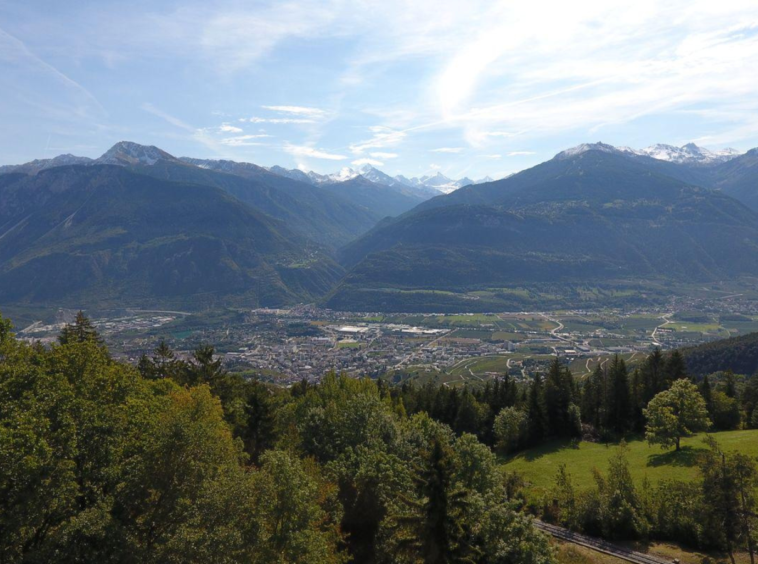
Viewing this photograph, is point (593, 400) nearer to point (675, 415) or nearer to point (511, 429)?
point (511, 429)

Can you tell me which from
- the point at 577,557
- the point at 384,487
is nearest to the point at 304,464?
the point at 384,487

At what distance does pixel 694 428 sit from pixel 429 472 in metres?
44.8

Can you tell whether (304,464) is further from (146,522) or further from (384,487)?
(146,522)

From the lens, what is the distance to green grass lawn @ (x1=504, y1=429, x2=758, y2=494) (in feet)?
135

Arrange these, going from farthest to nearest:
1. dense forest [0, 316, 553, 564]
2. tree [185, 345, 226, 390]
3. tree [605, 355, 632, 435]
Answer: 1. tree [605, 355, 632, 435]
2. tree [185, 345, 226, 390]
3. dense forest [0, 316, 553, 564]

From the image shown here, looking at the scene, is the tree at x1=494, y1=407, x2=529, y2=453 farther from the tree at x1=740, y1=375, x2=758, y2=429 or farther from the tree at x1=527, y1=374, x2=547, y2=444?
the tree at x1=740, y1=375, x2=758, y2=429

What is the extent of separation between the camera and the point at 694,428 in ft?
162

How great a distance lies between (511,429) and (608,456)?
14761 millimetres

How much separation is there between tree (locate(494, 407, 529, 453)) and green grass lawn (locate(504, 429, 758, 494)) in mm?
2774

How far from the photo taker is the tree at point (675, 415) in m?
45.7

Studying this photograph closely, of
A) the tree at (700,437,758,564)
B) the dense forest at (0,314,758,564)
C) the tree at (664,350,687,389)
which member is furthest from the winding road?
the tree at (664,350,687,389)

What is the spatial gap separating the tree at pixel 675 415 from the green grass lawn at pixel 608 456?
5.67 feet

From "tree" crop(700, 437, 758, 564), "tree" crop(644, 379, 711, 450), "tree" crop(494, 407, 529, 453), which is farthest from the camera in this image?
"tree" crop(494, 407, 529, 453)

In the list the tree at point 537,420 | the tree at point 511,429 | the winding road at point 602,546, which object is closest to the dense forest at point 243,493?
the winding road at point 602,546
